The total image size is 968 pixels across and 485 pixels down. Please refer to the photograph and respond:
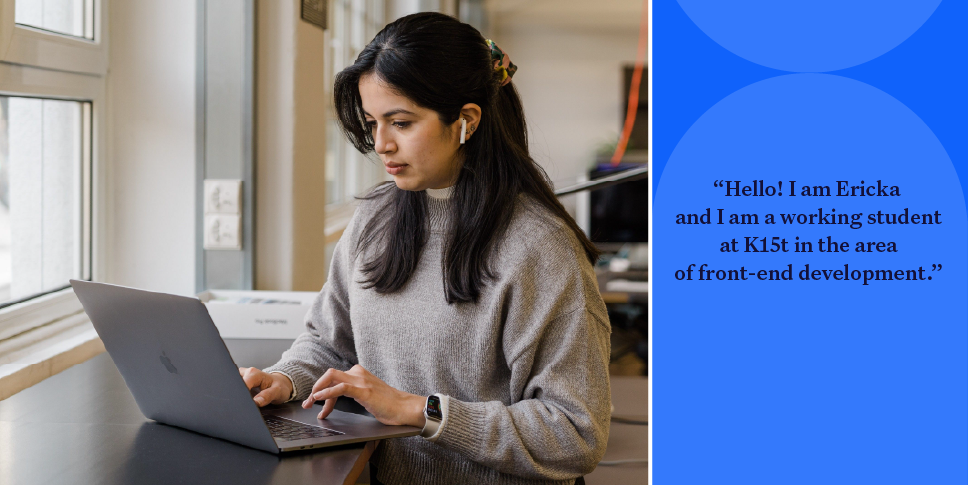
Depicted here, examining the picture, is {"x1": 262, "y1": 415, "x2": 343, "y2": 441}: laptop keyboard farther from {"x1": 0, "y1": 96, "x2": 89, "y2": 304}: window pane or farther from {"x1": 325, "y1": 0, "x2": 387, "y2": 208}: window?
{"x1": 325, "y1": 0, "x2": 387, "y2": 208}: window

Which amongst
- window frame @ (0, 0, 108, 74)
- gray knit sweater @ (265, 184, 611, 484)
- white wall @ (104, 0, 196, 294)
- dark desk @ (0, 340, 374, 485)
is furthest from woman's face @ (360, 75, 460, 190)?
white wall @ (104, 0, 196, 294)

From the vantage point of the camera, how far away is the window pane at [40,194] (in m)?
1.63

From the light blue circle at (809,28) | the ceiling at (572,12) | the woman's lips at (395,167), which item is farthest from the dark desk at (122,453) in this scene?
the ceiling at (572,12)

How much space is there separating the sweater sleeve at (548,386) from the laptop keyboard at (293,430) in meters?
0.15

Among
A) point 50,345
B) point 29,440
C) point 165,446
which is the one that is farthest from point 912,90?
point 50,345

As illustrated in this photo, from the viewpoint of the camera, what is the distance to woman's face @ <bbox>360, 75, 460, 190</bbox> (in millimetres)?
1206

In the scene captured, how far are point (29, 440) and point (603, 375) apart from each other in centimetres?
78

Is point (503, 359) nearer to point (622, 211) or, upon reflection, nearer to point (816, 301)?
point (816, 301)

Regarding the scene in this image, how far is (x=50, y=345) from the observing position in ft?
5.41

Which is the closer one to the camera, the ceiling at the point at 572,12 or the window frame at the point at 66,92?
the window frame at the point at 66,92

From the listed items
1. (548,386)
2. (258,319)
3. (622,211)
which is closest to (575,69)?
(622,211)

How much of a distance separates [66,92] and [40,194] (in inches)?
8.9

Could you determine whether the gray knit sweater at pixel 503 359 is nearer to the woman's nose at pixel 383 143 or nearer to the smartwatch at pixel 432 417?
the smartwatch at pixel 432 417

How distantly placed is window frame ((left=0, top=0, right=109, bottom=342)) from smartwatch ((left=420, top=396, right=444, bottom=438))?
0.97 meters
